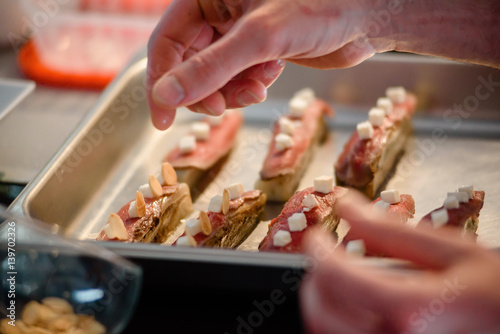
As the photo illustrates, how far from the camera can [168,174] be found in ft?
6.52

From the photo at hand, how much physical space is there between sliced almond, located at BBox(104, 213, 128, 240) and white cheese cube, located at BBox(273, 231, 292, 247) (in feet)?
1.36

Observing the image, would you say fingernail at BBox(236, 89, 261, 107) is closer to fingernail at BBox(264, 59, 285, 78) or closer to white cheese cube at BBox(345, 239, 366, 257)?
fingernail at BBox(264, 59, 285, 78)

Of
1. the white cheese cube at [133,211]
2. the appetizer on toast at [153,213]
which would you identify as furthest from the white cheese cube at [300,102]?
the white cheese cube at [133,211]

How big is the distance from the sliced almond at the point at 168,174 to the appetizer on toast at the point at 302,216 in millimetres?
379

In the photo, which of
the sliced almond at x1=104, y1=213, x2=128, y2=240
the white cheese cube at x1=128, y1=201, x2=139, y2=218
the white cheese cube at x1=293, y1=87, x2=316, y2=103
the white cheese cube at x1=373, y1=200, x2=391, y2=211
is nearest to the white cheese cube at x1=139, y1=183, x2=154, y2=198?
the white cheese cube at x1=128, y1=201, x2=139, y2=218

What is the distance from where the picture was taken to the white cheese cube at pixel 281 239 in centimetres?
164

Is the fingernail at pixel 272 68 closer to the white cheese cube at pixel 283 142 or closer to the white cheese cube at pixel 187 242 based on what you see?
the white cheese cube at pixel 283 142

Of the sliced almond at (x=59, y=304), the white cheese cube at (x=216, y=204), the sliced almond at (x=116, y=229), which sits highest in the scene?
the white cheese cube at (x=216, y=204)

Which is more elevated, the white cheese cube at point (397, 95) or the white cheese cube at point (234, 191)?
the white cheese cube at point (397, 95)

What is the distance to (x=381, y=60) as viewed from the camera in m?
2.40

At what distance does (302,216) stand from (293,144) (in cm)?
52

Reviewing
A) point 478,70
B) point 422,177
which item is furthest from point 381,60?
point 422,177

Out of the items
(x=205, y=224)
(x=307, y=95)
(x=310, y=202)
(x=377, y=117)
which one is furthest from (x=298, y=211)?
(x=307, y=95)

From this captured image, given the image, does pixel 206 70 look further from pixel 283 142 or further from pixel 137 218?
pixel 283 142
